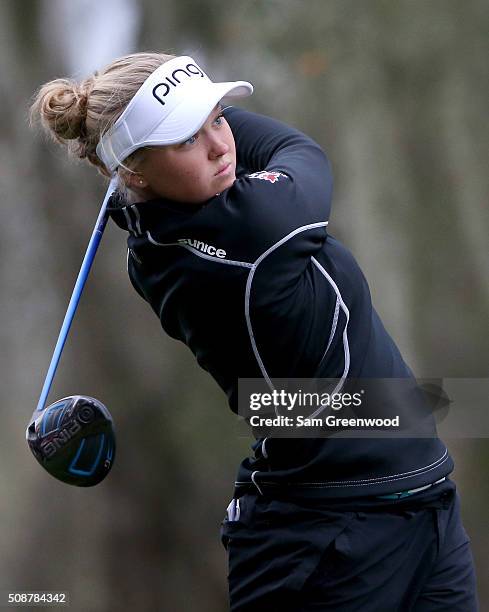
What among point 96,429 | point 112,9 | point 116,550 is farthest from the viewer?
point 116,550

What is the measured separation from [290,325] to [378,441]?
35 centimetres

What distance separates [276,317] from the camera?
2.42m

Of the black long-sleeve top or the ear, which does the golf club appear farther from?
the black long-sleeve top

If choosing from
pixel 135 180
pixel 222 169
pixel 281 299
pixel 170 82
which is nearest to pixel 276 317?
pixel 281 299

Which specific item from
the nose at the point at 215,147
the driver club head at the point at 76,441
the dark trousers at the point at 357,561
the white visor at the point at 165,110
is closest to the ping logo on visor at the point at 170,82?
the white visor at the point at 165,110

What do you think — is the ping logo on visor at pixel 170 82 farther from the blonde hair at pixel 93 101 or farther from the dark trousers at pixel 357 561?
the dark trousers at pixel 357 561

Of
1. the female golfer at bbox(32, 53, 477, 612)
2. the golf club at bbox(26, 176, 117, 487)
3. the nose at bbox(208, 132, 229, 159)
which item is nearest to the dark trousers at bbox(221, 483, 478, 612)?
the female golfer at bbox(32, 53, 477, 612)

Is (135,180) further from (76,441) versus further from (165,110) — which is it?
(76,441)

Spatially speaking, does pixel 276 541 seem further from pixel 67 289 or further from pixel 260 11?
pixel 260 11

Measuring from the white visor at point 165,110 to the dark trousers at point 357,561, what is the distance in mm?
883

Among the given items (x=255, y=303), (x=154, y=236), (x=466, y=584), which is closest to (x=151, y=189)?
(x=154, y=236)

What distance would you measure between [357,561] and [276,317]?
589 millimetres

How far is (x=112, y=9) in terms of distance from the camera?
5.64m

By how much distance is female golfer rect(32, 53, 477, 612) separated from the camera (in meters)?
2.41
